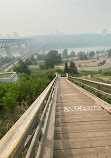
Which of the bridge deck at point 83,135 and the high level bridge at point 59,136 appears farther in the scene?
the bridge deck at point 83,135

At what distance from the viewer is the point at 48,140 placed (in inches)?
62.7

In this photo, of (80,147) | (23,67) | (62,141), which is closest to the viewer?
(80,147)

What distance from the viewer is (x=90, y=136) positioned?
6.50 feet

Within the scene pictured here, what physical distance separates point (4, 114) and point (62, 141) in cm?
881

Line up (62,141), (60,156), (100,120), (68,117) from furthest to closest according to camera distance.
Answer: (68,117) → (100,120) → (62,141) → (60,156)

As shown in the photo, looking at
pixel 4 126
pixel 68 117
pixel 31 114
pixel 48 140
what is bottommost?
pixel 4 126

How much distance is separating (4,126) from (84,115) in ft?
22.0

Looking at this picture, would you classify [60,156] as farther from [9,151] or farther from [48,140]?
[9,151]

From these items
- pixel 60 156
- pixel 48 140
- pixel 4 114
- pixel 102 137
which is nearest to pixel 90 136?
pixel 102 137

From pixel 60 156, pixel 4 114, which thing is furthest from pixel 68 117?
pixel 4 114

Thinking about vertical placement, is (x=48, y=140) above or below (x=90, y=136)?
above

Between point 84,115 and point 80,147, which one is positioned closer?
point 80,147

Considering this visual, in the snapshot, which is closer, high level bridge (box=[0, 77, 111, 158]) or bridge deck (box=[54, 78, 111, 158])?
high level bridge (box=[0, 77, 111, 158])

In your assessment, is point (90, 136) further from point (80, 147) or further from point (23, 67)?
point (23, 67)
